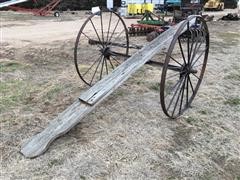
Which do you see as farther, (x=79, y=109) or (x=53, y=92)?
(x=53, y=92)

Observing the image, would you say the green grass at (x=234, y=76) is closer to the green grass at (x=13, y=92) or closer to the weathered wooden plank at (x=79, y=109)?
the weathered wooden plank at (x=79, y=109)

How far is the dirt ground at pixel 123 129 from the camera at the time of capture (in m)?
3.76

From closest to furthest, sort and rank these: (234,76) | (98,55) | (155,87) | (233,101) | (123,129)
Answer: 1. (123,129)
2. (233,101)
3. (155,87)
4. (234,76)
5. (98,55)

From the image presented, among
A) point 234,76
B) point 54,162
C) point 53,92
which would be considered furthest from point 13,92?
point 234,76

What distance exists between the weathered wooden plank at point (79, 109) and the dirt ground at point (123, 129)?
0.12 meters

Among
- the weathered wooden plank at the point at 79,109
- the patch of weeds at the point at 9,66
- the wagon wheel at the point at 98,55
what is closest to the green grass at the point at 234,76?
the wagon wheel at the point at 98,55

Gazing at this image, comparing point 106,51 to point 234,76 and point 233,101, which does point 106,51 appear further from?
point 234,76

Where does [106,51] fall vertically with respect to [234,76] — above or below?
above

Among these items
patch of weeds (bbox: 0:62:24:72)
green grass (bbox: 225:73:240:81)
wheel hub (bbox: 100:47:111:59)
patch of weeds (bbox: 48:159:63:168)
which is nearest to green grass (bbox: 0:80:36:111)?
patch of weeds (bbox: 0:62:24:72)

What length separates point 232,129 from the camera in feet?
15.6

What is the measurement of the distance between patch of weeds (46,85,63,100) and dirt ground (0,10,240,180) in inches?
0.6

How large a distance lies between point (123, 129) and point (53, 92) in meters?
1.83

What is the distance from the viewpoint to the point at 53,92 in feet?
19.7

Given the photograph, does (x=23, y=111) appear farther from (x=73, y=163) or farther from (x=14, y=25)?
(x=14, y=25)
